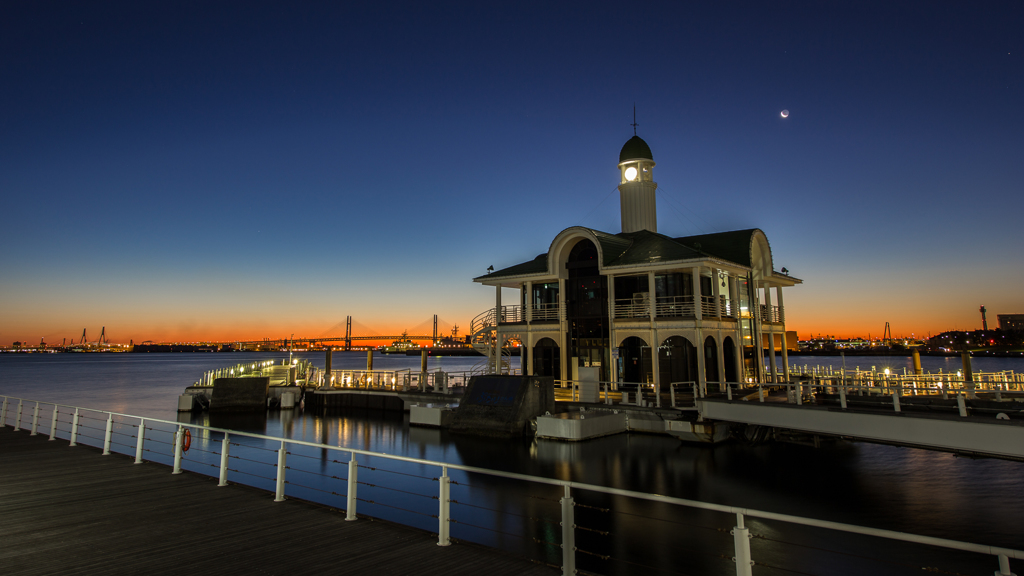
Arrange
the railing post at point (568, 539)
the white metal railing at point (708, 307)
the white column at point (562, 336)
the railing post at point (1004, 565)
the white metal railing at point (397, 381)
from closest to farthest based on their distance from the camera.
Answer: the railing post at point (1004, 565), the railing post at point (568, 539), the white metal railing at point (708, 307), the white column at point (562, 336), the white metal railing at point (397, 381)

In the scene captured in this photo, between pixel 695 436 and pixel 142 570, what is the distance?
20223 mm

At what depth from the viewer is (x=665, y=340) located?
90.7 ft

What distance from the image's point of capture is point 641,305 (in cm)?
2759

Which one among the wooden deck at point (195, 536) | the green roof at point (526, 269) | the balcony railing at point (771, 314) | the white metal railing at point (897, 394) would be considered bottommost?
the wooden deck at point (195, 536)

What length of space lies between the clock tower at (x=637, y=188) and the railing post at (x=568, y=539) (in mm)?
Result: 29426

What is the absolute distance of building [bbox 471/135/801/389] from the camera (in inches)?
1048

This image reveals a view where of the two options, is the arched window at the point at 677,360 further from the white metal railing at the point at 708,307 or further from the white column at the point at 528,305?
the white column at the point at 528,305

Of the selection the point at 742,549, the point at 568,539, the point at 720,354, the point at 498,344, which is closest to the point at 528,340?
the point at 498,344

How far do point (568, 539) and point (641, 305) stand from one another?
73.4 ft

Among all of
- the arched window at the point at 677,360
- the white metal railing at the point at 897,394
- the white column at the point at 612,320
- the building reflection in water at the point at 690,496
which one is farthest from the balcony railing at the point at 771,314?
the white column at the point at 612,320

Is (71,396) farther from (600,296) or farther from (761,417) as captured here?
(761,417)

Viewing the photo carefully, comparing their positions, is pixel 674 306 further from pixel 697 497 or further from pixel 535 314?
pixel 697 497

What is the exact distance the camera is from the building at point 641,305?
87.4 feet

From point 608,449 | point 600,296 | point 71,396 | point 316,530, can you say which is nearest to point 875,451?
point 608,449
